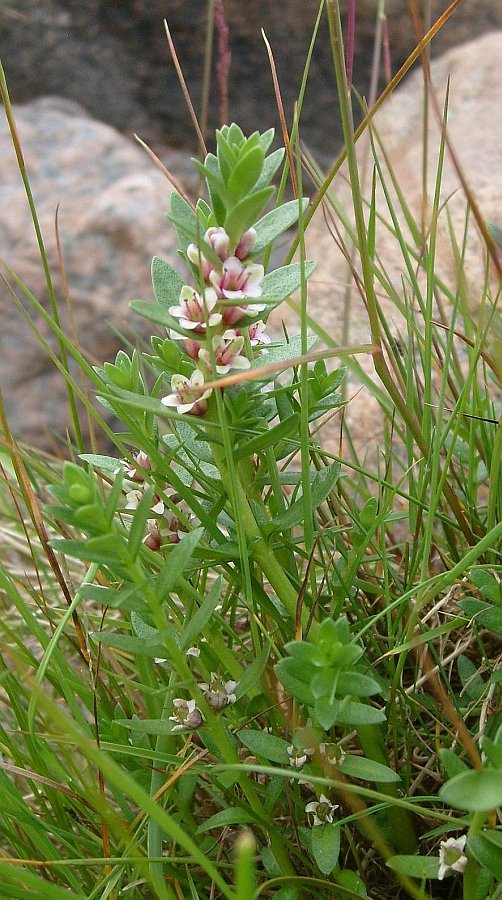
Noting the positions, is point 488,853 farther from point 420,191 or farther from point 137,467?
point 420,191

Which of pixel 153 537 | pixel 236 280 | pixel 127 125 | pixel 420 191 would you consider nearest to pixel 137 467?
pixel 153 537

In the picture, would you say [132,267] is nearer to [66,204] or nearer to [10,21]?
[66,204]

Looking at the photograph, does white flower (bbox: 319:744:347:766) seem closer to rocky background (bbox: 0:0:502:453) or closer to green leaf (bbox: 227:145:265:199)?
green leaf (bbox: 227:145:265:199)

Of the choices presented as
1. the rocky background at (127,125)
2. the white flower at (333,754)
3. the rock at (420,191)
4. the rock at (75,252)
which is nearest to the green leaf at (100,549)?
the white flower at (333,754)

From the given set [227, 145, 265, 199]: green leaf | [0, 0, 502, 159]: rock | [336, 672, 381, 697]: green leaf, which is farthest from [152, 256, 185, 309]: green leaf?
[0, 0, 502, 159]: rock

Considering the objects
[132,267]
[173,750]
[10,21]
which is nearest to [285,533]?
[173,750]
